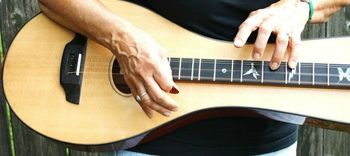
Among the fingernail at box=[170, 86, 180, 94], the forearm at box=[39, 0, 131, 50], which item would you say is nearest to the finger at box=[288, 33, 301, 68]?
the fingernail at box=[170, 86, 180, 94]

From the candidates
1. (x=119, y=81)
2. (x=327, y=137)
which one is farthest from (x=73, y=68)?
(x=327, y=137)

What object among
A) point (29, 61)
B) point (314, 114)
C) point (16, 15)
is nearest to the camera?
point (314, 114)

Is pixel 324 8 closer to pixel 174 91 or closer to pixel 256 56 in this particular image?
pixel 256 56

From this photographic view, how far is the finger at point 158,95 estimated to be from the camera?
1.40 meters

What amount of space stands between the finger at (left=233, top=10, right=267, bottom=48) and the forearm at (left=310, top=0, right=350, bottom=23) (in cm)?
21

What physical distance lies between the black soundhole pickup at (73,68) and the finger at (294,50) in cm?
55

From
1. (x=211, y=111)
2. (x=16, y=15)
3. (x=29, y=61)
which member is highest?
(x=16, y=15)

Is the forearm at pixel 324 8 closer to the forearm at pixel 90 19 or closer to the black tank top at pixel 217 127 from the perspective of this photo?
the black tank top at pixel 217 127

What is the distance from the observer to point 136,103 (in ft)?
4.97

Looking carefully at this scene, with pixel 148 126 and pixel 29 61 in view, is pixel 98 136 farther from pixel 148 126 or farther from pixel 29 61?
pixel 29 61

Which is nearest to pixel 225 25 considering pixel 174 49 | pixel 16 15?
pixel 174 49

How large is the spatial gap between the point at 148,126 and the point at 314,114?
0.41 m

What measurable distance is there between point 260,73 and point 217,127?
18 cm

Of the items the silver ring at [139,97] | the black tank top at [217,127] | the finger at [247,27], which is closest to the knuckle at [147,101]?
the silver ring at [139,97]
